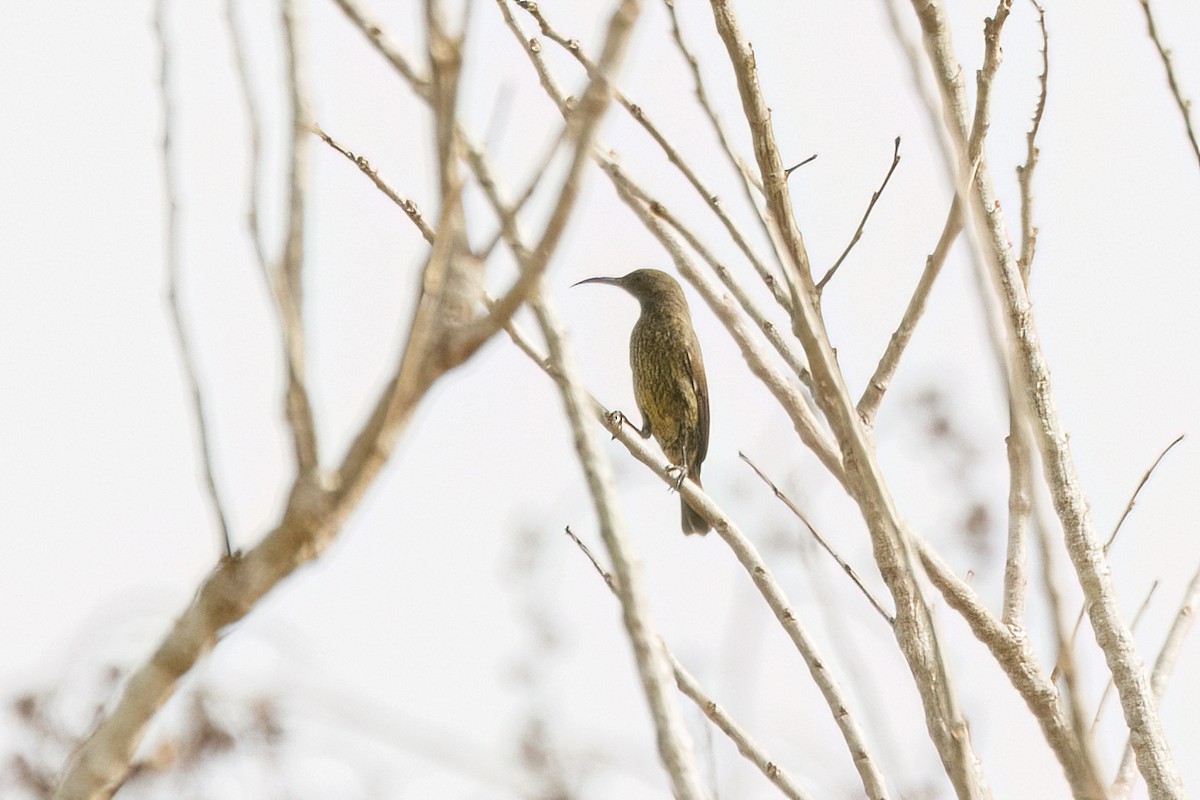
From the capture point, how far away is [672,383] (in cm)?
752

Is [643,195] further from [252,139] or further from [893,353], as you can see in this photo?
[252,139]

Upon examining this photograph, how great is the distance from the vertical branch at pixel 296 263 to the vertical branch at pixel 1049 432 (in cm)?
184

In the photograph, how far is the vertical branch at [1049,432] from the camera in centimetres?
304

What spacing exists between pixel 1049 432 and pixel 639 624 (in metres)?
1.84

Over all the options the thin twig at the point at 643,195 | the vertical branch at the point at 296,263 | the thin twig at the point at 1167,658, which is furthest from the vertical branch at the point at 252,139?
the thin twig at the point at 1167,658

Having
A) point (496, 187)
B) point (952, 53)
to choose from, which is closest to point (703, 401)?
point (952, 53)

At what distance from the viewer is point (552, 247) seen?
61.6 inches

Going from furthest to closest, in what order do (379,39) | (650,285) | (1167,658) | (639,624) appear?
(650,285)
(1167,658)
(379,39)
(639,624)

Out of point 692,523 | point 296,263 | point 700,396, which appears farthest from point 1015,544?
point 700,396

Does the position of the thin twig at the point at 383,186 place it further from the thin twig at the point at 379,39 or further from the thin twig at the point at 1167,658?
the thin twig at the point at 1167,658

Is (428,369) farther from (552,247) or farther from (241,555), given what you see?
(241,555)

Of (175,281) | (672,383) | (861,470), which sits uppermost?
(672,383)

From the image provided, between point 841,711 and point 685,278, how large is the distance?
1335mm

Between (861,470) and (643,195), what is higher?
(643,195)
